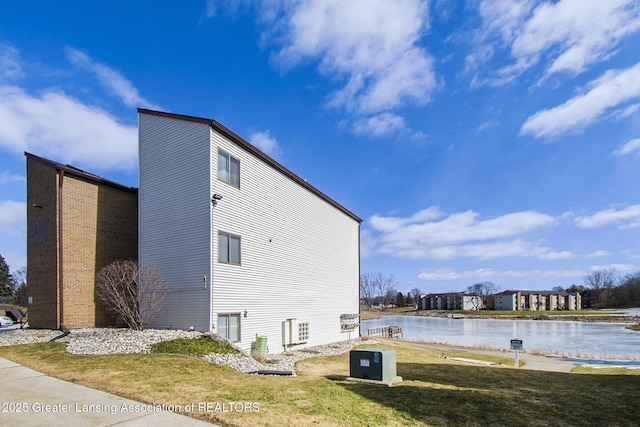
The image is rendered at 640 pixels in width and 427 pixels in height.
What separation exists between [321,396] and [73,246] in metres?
12.6

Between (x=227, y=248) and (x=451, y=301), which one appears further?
(x=451, y=301)

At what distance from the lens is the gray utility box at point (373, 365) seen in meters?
9.37

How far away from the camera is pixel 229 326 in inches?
553

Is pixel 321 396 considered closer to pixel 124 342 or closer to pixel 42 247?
pixel 124 342

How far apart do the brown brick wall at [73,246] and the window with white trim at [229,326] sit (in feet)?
18.4

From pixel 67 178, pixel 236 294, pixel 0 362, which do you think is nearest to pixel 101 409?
pixel 0 362

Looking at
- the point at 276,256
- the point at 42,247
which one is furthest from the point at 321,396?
the point at 42,247

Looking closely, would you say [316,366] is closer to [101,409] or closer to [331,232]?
[101,409]

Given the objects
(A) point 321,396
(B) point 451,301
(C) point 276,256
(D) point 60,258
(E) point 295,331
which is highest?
(D) point 60,258

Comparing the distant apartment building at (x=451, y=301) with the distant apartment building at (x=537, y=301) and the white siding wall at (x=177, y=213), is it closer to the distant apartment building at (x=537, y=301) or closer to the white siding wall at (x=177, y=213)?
the distant apartment building at (x=537, y=301)

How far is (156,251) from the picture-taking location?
587 inches

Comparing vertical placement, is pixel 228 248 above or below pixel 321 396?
above

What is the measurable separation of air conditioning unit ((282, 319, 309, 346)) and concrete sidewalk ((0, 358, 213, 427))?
11.0 metres

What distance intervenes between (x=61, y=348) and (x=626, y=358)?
99.4 feet
